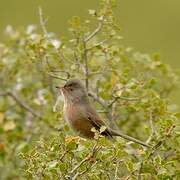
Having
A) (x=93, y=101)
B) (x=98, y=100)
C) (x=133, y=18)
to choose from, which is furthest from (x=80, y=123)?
(x=133, y=18)

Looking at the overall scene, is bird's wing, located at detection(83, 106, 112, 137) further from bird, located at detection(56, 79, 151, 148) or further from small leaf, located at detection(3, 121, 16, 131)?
small leaf, located at detection(3, 121, 16, 131)

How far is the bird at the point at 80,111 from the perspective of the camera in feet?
22.1

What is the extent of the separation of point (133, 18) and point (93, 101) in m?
9.29

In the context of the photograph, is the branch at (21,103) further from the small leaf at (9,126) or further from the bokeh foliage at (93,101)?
the small leaf at (9,126)

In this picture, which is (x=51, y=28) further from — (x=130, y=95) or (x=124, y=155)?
(x=124, y=155)

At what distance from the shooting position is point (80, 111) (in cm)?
689

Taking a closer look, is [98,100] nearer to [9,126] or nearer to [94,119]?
[94,119]

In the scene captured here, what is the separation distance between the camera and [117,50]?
6863 millimetres

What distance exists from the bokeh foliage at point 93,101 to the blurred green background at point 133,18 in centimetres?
681

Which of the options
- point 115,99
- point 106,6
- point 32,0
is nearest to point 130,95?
point 115,99

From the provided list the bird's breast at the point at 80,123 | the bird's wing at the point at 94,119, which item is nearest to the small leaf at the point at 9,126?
the bird's breast at the point at 80,123

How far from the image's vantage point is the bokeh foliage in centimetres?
531

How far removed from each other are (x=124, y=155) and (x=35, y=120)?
2.63 metres

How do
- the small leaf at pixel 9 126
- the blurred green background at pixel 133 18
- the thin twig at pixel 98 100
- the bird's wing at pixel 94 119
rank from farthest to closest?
1. the blurred green background at pixel 133 18
2. the small leaf at pixel 9 126
3. the thin twig at pixel 98 100
4. the bird's wing at pixel 94 119
